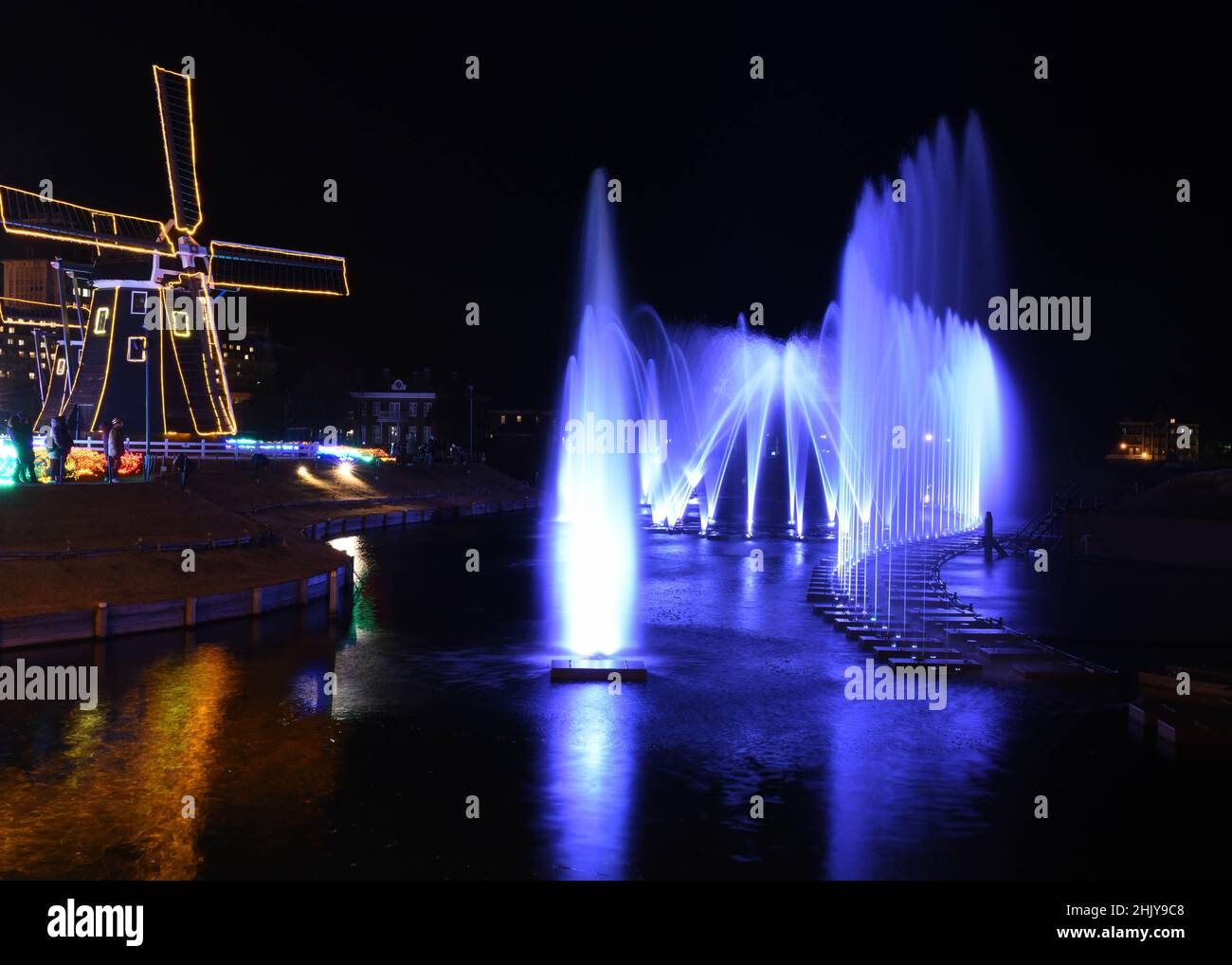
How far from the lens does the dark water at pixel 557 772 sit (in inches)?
422

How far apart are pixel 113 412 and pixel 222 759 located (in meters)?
39.8

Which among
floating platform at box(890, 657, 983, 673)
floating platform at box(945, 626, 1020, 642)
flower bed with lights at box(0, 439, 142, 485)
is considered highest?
flower bed with lights at box(0, 439, 142, 485)

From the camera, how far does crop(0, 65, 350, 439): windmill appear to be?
49000 millimetres

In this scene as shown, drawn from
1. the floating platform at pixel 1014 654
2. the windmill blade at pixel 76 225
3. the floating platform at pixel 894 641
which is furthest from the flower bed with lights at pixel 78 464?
the floating platform at pixel 1014 654

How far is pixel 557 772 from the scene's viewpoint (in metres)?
13.5

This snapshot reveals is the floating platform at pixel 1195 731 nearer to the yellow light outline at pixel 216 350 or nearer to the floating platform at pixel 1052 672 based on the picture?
the floating platform at pixel 1052 672

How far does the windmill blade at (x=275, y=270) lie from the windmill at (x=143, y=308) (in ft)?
0.90

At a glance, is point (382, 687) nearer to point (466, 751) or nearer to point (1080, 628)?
point (466, 751)

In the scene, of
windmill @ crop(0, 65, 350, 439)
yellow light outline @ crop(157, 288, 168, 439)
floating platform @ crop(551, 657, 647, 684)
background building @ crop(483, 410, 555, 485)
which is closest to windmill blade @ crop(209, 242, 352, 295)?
windmill @ crop(0, 65, 350, 439)

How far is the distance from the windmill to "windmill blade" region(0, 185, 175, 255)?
1.6 inches

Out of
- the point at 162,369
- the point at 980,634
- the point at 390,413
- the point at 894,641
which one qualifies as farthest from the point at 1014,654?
the point at 390,413

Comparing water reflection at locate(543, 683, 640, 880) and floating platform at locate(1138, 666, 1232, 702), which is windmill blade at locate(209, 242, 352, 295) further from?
floating platform at locate(1138, 666, 1232, 702)

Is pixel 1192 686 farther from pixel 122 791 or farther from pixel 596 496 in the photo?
pixel 596 496

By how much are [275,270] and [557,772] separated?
5078 cm
